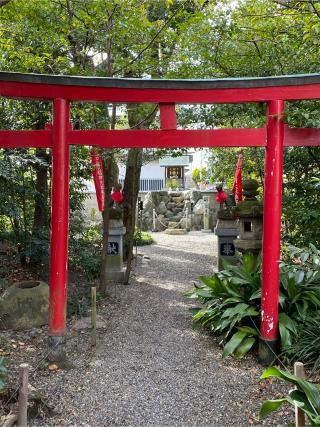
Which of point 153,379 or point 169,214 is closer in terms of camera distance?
point 153,379

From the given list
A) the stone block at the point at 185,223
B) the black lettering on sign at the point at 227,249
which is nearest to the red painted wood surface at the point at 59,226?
the black lettering on sign at the point at 227,249

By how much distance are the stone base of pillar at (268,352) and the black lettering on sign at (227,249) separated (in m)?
5.12

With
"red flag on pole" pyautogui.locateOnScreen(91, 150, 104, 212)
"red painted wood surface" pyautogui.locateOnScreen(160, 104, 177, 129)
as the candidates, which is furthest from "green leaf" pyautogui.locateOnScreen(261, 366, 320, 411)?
"red flag on pole" pyautogui.locateOnScreen(91, 150, 104, 212)

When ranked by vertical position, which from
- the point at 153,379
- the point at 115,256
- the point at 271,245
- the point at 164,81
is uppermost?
the point at 164,81

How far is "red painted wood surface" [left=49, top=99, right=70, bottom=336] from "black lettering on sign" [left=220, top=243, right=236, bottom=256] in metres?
5.77

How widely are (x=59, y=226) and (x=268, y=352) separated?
2.87m

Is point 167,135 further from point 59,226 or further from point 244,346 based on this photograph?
point 244,346

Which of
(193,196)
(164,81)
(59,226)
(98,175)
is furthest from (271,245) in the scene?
(193,196)

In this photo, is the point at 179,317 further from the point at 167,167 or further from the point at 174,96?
the point at 167,167

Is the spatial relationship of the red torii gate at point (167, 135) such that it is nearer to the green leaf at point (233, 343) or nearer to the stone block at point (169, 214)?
the green leaf at point (233, 343)

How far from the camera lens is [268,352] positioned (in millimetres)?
4746

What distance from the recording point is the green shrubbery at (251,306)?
4.74m

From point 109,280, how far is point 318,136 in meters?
5.79

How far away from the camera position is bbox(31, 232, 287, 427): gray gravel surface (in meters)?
3.67
